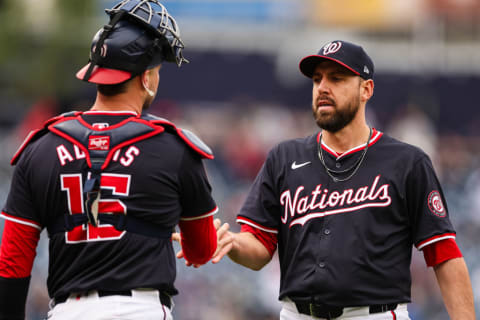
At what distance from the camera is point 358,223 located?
4719 mm

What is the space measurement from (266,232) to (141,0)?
5.62 ft

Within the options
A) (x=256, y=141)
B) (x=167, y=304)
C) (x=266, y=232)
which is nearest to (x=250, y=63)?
(x=256, y=141)

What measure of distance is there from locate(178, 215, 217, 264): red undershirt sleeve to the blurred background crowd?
903 cm

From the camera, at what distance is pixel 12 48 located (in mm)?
16234

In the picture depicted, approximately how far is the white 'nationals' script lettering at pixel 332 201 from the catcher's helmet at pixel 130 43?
1.29 meters

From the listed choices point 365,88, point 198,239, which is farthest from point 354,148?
point 198,239

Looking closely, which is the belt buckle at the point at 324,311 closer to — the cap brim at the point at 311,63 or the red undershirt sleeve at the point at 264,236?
the red undershirt sleeve at the point at 264,236

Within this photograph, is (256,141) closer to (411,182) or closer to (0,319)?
(411,182)

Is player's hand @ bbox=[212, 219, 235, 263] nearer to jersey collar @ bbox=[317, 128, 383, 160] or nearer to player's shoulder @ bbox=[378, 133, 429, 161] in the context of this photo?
jersey collar @ bbox=[317, 128, 383, 160]

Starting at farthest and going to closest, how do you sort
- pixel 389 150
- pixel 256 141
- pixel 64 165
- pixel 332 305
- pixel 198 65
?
pixel 198 65, pixel 256 141, pixel 389 150, pixel 332 305, pixel 64 165

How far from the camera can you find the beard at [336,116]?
4.95 meters

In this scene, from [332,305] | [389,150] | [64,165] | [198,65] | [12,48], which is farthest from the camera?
[198,65]

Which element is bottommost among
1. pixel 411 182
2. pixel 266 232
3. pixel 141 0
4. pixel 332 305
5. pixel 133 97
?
pixel 332 305

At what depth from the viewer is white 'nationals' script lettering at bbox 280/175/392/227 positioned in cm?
476
